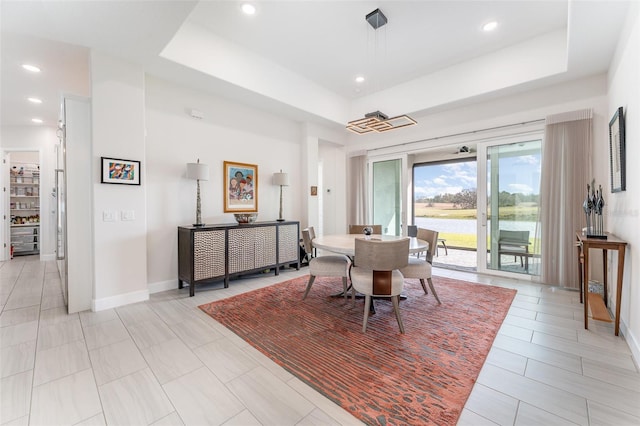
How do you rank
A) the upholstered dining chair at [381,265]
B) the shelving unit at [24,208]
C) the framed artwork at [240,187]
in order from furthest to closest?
1. the shelving unit at [24,208]
2. the framed artwork at [240,187]
3. the upholstered dining chair at [381,265]

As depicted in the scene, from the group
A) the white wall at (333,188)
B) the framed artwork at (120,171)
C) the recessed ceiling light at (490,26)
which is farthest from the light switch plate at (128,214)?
the recessed ceiling light at (490,26)

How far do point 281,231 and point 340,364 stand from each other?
2852mm

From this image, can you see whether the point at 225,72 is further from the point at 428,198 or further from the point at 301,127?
the point at 428,198

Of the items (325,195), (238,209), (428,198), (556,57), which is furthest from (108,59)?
(428,198)

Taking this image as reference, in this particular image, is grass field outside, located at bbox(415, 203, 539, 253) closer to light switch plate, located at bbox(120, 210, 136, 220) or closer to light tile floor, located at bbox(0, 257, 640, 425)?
light tile floor, located at bbox(0, 257, 640, 425)

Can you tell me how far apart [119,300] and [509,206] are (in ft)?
18.9

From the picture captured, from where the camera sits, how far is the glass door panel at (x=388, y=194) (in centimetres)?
559

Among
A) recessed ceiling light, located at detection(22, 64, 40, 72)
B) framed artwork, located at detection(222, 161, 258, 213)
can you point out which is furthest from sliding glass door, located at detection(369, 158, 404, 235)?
recessed ceiling light, located at detection(22, 64, 40, 72)

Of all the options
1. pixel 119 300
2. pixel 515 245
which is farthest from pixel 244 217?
pixel 515 245

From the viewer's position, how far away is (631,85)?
2.20 meters

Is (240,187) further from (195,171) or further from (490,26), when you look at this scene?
(490,26)

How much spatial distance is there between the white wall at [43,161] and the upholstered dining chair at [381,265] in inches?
282

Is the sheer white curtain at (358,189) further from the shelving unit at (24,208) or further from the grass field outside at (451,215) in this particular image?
the shelving unit at (24,208)

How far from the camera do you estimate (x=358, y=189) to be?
6043 mm
